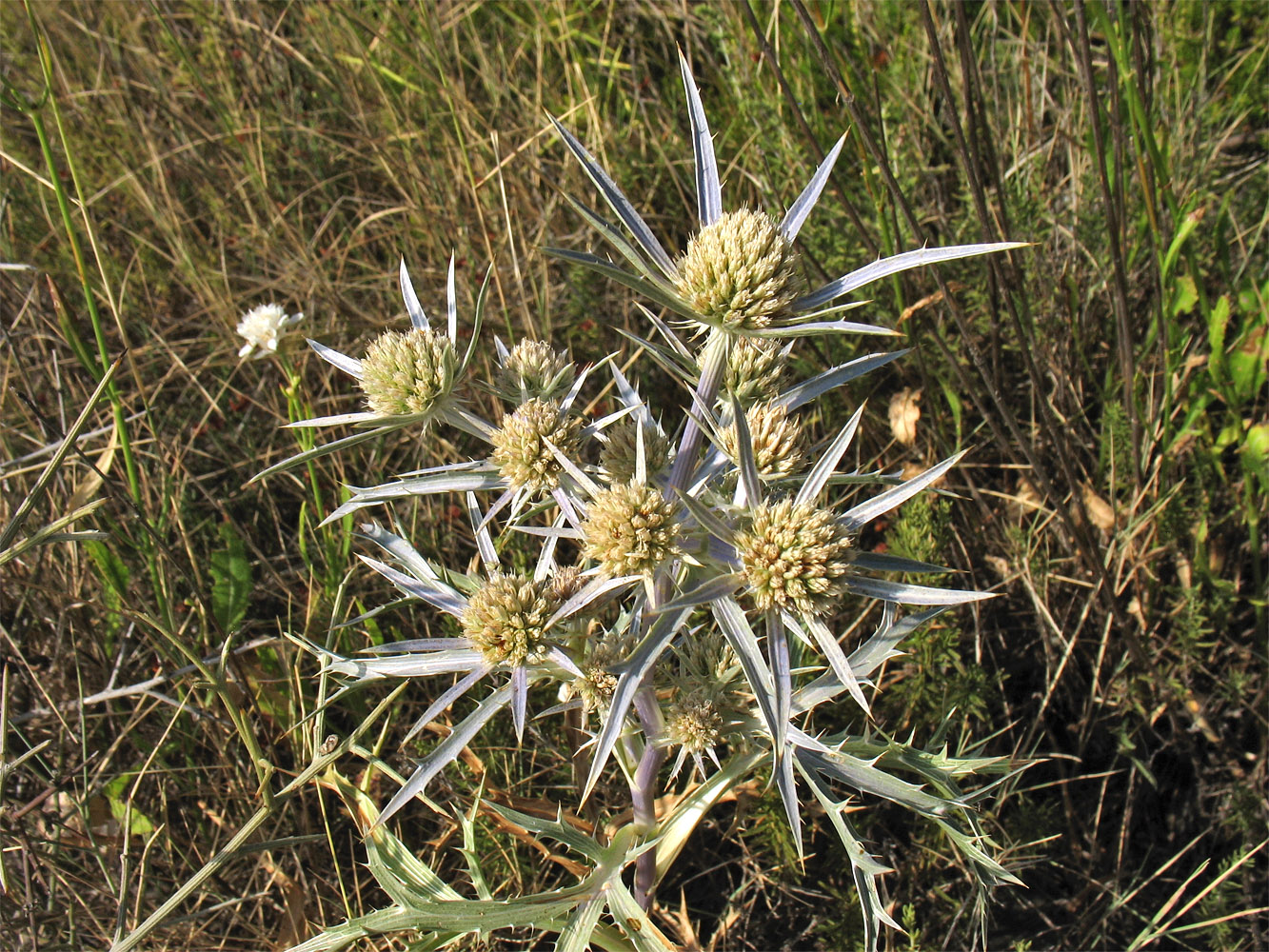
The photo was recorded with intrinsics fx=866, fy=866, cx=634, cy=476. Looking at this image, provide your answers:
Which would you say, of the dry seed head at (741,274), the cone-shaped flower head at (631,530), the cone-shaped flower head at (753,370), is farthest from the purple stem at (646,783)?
the dry seed head at (741,274)

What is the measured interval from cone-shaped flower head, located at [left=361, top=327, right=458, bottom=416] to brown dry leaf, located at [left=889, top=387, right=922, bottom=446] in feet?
4.74

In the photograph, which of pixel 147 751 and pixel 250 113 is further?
pixel 250 113

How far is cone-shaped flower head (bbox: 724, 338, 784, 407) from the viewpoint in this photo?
1484 millimetres

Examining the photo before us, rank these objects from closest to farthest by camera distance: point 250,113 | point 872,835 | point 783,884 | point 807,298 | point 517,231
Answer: point 807,298 → point 783,884 → point 872,835 → point 517,231 → point 250,113

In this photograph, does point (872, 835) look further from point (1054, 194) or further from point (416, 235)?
point (416, 235)

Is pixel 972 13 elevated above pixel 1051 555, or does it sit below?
above

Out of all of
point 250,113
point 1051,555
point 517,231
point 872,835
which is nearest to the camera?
point 872,835

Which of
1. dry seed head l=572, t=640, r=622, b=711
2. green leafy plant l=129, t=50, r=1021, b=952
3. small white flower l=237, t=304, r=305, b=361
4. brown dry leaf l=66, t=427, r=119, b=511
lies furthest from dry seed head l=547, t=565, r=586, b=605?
brown dry leaf l=66, t=427, r=119, b=511

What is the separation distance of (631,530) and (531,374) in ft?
1.25

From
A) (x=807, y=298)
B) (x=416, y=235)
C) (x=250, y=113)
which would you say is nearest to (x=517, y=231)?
(x=416, y=235)

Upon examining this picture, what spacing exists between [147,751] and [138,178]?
194 cm

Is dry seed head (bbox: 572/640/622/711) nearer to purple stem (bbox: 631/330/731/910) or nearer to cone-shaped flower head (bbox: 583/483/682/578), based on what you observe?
purple stem (bbox: 631/330/731/910)

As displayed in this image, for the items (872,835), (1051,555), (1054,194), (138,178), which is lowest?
(872,835)

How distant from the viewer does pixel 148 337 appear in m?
2.91
